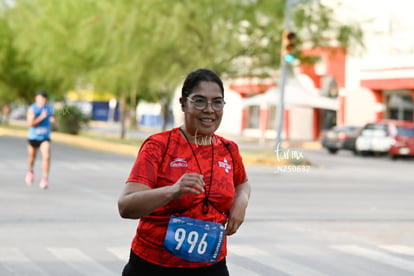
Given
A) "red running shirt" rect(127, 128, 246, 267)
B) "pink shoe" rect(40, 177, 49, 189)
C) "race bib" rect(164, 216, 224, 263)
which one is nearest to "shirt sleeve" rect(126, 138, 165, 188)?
"red running shirt" rect(127, 128, 246, 267)

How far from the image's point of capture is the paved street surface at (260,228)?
9680mm

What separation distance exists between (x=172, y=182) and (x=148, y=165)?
0.14 m

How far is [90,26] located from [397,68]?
18.0 m

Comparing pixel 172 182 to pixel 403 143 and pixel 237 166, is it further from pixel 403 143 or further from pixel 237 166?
pixel 403 143

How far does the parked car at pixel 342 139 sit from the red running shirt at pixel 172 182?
3820 cm

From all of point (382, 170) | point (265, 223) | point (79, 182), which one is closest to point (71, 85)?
point (382, 170)

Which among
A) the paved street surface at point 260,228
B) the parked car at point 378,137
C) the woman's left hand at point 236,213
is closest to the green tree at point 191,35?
the parked car at point 378,137

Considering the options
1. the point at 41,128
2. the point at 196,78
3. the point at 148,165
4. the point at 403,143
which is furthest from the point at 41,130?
the point at 403,143

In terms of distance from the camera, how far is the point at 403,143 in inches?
1540

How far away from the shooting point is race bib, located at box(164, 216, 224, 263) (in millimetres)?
4461

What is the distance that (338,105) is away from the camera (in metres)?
56.0

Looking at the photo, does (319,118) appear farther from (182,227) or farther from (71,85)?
(182,227)

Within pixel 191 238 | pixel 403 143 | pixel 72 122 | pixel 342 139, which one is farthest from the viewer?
pixel 72 122

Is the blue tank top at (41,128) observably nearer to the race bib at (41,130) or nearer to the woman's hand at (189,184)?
the race bib at (41,130)
